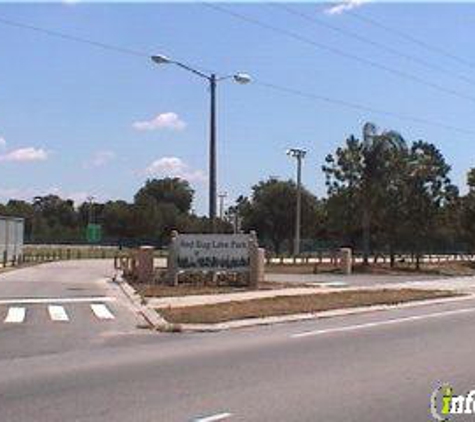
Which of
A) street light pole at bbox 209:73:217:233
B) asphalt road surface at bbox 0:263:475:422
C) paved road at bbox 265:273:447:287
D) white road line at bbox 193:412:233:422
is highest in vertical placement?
street light pole at bbox 209:73:217:233

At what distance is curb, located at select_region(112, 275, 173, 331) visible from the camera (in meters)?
21.5

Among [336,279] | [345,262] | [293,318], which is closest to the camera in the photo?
[293,318]

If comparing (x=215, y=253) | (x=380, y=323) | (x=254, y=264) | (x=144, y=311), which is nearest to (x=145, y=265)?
(x=215, y=253)

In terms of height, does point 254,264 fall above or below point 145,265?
above

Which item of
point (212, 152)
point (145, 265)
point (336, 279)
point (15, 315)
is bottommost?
point (15, 315)

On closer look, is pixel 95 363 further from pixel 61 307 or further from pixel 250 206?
pixel 250 206

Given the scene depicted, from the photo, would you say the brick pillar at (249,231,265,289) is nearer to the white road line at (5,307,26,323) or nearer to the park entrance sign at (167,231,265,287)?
the park entrance sign at (167,231,265,287)

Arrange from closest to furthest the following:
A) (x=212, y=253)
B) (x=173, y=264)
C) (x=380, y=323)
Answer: (x=380, y=323) < (x=173, y=264) < (x=212, y=253)

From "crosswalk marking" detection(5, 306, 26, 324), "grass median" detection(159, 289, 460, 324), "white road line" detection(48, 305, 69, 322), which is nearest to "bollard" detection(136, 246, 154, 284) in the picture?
"grass median" detection(159, 289, 460, 324)

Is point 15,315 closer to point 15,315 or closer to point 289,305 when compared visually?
point 15,315

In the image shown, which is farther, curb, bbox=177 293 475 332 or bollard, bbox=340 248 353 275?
bollard, bbox=340 248 353 275

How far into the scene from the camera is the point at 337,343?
60.2 ft

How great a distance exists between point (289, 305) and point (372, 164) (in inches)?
1442

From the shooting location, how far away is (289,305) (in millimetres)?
27469
